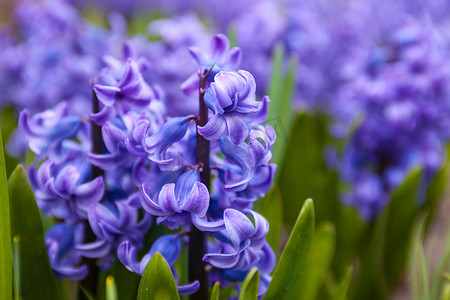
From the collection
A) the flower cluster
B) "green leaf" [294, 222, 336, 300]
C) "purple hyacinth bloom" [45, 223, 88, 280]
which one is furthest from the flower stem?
"green leaf" [294, 222, 336, 300]

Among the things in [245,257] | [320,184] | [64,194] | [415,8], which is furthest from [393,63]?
[415,8]

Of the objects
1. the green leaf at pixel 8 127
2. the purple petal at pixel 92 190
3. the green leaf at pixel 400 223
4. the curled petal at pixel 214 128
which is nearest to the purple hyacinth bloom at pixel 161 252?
the purple petal at pixel 92 190

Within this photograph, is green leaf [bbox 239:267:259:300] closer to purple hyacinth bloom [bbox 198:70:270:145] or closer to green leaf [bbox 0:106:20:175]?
purple hyacinth bloom [bbox 198:70:270:145]

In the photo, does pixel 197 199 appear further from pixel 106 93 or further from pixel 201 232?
pixel 106 93

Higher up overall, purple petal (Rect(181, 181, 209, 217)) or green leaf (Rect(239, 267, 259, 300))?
purple petal (Rect(181, 181, 209, 217))

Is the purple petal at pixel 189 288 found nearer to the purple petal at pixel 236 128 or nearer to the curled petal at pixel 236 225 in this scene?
the curled petal at pixel 236 225

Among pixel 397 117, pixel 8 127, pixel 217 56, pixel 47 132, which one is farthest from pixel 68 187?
pixel 8 127

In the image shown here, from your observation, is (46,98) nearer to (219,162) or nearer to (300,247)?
(219,162)
